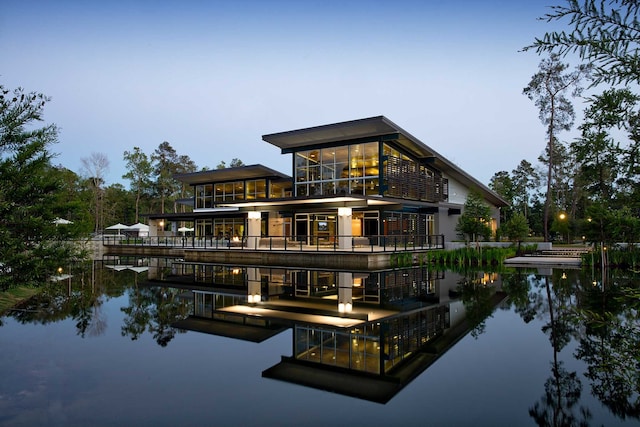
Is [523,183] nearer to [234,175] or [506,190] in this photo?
[506,190]

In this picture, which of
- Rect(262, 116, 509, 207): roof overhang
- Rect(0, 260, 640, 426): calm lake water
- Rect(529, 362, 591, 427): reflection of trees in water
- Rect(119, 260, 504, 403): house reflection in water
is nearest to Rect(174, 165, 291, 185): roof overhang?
Rect(262, 116, 509, 207): roof overhang

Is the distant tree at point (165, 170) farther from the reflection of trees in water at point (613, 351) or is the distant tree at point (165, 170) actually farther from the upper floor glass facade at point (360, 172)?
the reflection of trees in water at point (613, 351)

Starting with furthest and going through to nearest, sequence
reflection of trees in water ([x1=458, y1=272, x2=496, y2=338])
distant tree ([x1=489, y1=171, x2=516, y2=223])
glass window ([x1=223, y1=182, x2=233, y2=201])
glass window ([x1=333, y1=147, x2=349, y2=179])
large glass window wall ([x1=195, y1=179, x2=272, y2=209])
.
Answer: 1. distant tree ([x1=489, y1=171, x2=516, y2=223])
2. glass window ([x1=223, y1=182, x2=233, y2=201])
3. large glass window wall ([x1=195, y1=179, x2=272, y2=209])
4. glass window ([x1=333, y1=147, x2=349, y2=179])
5. reflection of trees in water ([x1=458, y1=272, x2=496, y2=338])

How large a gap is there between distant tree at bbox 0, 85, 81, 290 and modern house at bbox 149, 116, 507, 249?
15.0 m

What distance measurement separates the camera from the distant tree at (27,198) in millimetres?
5898

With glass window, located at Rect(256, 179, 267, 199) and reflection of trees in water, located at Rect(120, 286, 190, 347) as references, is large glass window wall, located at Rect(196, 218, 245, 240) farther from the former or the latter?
reflection of trees in water, located at Rect(120, 286, 190, 347)

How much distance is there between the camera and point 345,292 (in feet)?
40.1

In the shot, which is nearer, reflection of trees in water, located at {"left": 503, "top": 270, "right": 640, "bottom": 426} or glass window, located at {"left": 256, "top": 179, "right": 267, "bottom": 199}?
reflection of trees in water, located at {"left": 503, "top": 270, "right": 640, "bottom": 426}

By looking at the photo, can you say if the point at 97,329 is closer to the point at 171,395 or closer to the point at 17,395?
the point at 17,395

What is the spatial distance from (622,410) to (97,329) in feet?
29.2

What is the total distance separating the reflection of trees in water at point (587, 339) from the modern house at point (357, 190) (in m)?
10.1

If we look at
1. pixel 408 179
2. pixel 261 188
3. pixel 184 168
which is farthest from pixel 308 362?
pixel 184 168

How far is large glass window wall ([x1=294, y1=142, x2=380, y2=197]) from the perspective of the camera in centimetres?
2422

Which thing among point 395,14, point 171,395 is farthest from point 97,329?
point 395,14
